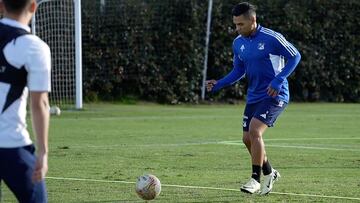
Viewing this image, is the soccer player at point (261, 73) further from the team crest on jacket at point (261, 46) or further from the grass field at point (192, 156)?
the grass field at point (192, 156)

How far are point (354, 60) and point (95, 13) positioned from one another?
9.24 metres

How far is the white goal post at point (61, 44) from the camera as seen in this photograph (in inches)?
977

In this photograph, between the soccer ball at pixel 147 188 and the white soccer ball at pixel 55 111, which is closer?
the soccer ball at pixel 147 188

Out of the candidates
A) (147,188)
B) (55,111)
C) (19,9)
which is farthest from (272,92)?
(55,111)

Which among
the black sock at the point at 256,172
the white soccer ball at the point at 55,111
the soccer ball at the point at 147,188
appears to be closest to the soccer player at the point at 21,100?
the soccer ball at the point at 147,188

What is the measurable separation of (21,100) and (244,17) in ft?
17.3

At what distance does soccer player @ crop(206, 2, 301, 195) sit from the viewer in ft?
34.9

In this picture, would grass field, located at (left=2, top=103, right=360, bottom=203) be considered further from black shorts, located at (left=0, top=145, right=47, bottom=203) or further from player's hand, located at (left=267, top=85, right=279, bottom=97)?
black shorts, located at (left=0, top=145, right=47, bottom=203)

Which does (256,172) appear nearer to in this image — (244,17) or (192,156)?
(244,17)

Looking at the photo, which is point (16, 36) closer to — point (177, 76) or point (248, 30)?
point (248, 30)

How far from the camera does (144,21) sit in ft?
90.8

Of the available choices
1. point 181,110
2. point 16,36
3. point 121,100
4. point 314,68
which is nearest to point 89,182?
point 16,36

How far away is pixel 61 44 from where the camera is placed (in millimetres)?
25500

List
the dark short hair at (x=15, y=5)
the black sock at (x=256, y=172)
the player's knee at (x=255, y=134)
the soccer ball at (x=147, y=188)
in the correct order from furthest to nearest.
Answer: the player's knee at (x=255, y=134)
the black sock at (x=256, y=172)
the soccer ball at (x=147, y=188)
the dark short hair at (x=15, y=5)
